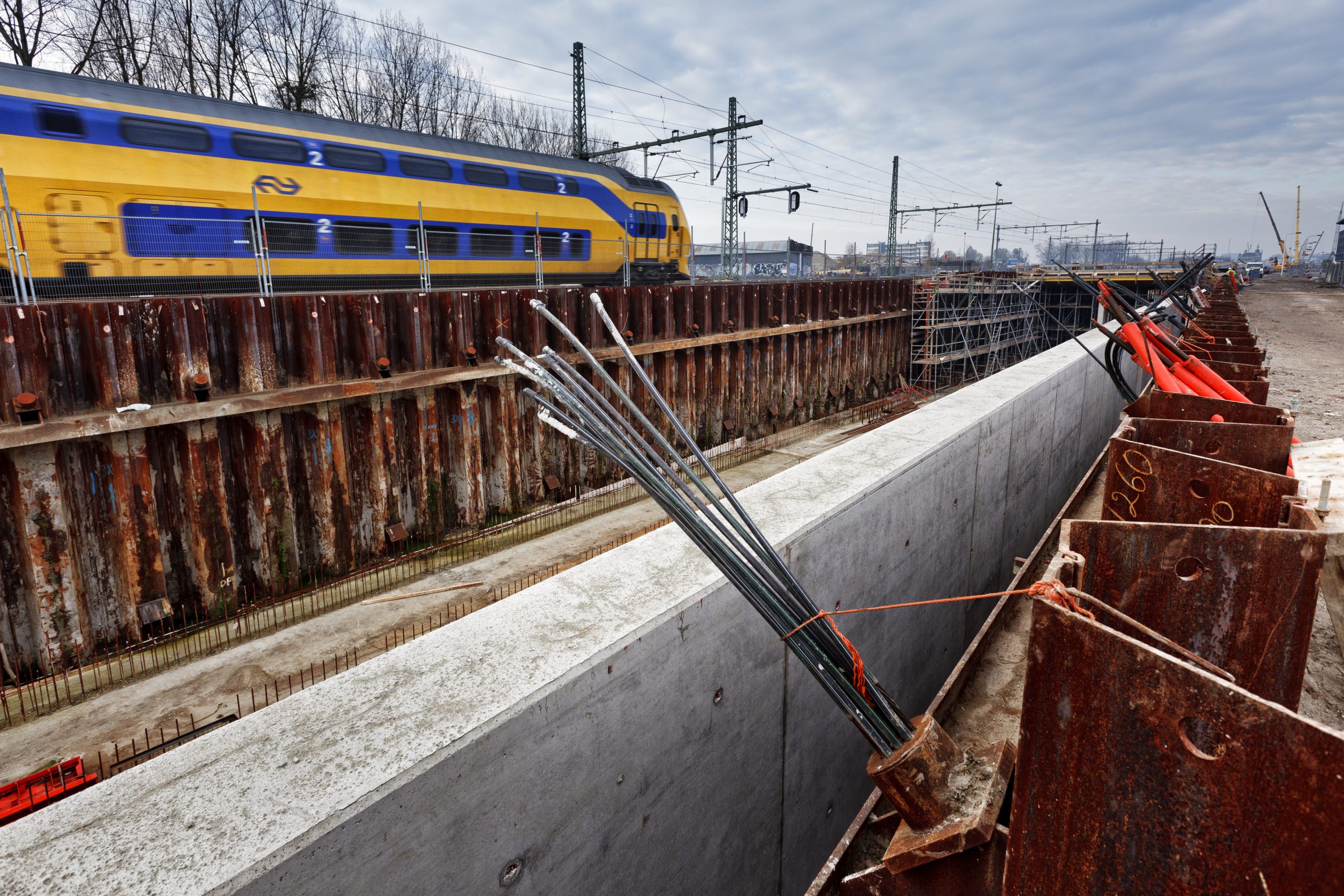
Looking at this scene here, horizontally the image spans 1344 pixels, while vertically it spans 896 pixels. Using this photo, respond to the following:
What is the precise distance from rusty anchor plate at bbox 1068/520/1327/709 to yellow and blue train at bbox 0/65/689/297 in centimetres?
1299

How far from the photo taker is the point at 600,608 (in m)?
2.91

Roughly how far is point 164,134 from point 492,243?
6.72m

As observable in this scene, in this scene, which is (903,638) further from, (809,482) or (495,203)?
(495,203)

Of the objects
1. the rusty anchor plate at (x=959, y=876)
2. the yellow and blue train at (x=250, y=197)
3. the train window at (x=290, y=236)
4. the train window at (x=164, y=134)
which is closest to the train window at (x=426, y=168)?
the yellow and blue train at (x=250, y=197)

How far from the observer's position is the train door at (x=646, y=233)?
2141 cm

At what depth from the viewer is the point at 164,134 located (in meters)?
11.8

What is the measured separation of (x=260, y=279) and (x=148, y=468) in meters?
5.62

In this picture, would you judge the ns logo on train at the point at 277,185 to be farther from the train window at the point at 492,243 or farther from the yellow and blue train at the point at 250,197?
the train window at the point at 492,243

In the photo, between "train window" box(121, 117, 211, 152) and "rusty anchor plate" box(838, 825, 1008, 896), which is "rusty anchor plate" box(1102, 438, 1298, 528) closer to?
"rusty anchor plate" box(838, 825, 1008, 896)

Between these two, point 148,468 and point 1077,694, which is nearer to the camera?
point 1077,694

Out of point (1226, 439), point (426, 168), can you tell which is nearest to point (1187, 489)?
point (1226, 439)

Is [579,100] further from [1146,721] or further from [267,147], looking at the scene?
[1146,721]

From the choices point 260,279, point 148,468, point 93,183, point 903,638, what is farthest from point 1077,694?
point 93,183

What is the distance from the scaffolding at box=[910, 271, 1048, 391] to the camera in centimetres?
2558
